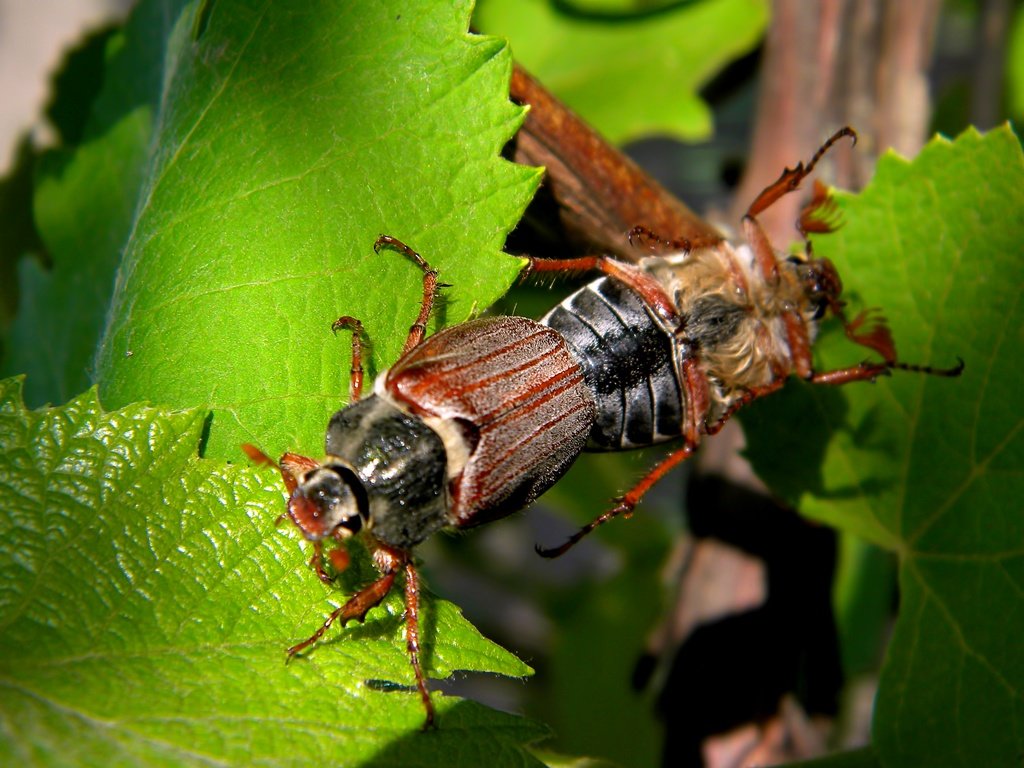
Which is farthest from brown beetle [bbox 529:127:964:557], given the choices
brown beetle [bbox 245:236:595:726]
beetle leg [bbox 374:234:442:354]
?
beetle leg [bbox 374:234:442:354]

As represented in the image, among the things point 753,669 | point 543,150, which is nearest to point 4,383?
point 543,150

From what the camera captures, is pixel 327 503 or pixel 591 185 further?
pixel 591 185

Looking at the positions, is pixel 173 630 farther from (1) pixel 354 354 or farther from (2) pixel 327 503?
(1) pixel 354 354

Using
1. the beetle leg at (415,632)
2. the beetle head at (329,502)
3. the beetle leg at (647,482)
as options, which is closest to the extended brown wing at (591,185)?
the beetle leg at (647,482)

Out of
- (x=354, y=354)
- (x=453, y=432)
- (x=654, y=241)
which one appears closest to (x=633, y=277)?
(x=654, y=241)

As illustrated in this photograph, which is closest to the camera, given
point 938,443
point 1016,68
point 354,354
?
point 354,354

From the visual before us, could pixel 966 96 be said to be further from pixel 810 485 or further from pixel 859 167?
pixel 810 485

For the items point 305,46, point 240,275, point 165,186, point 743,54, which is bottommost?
point 743,54
